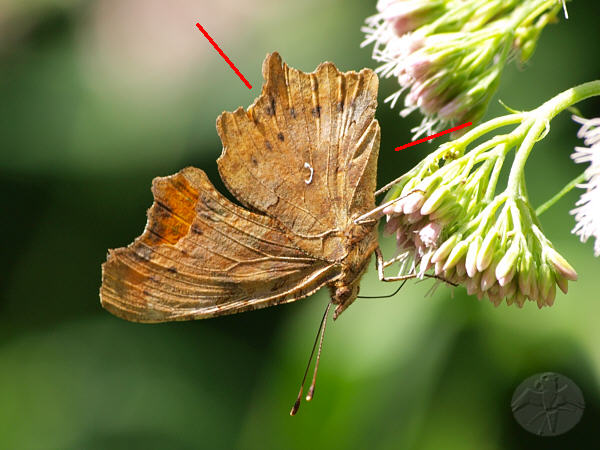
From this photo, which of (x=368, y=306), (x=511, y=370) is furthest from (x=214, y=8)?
(x=511, y=370)

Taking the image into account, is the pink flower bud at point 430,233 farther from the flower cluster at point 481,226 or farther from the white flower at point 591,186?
the white flower at point 591,186

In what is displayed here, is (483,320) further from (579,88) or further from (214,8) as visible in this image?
(214,8)

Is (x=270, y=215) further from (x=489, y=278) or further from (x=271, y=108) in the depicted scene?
(x=489, y=278)

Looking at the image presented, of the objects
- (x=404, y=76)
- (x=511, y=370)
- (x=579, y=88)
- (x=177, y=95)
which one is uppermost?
(x=177, y=95)

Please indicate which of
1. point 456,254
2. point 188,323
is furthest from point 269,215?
point 188,323

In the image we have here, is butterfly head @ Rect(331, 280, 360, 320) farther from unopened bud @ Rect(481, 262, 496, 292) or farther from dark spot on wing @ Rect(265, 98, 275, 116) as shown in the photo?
dark spot on wing @ Rect(265, 98, 275, 116)

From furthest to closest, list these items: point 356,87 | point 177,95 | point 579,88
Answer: point 177,95, point 356,87, point 579,88

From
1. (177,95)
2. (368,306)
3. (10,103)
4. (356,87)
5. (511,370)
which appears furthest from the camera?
(10,103)

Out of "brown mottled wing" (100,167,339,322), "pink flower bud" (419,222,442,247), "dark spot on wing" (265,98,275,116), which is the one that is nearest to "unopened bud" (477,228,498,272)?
"pink flower bud" (419,222,442,247)
